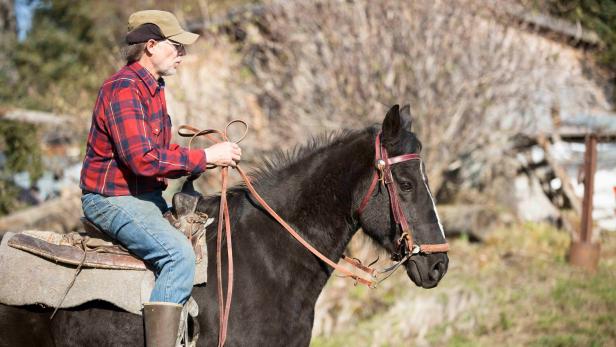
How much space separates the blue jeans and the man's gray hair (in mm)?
773

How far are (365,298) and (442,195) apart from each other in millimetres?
5916

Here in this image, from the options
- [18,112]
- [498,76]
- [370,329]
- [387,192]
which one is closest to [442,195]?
[498,76]

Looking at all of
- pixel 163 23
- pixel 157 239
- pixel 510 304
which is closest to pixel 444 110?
pixel 510 304

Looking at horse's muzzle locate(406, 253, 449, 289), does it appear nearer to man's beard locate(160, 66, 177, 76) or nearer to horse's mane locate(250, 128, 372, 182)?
horse's mane locate(250, 128, 372, 182)

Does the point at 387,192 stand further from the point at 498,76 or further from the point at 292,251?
the point at 498,76

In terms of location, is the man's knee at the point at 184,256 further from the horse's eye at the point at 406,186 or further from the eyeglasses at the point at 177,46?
the horse's eye at the point at 406,186

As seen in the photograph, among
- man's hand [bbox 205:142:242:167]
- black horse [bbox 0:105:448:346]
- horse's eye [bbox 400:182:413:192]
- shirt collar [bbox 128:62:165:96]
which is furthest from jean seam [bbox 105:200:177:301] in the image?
horse's eye [bbox 400:182:413:192]

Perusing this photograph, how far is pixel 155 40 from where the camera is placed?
3566 millimetres

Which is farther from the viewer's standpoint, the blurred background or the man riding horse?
the blurred background

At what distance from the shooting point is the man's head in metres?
3.54

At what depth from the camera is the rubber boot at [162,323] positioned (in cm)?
331

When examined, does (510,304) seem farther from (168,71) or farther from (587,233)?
(168,71)

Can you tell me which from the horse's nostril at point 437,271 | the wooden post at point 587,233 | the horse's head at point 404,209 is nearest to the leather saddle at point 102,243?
the horse's head at point 404,209

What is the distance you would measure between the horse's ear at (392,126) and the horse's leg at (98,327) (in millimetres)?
1688
